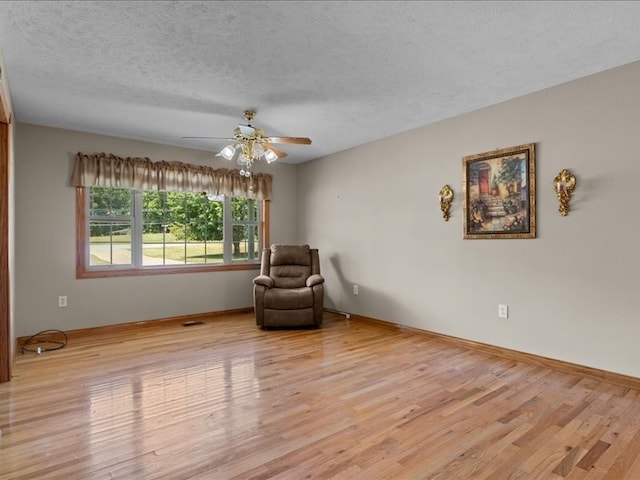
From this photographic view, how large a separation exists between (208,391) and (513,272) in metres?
2.91

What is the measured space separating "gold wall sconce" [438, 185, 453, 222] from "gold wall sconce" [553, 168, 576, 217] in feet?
3.45

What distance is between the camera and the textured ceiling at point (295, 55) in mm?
2189

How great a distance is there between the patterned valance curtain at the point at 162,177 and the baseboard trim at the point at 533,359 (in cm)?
294

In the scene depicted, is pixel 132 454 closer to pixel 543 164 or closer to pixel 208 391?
pixel 208 391

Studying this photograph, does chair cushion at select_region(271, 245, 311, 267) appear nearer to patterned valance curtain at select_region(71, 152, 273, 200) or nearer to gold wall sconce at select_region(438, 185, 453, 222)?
patterned valance curtain at select_region(71, 152, 273, 200)

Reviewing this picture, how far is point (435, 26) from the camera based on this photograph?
7.66ft

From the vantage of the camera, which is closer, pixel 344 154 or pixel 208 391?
pixel 208 391

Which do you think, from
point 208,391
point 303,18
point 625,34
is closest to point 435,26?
point 303,18

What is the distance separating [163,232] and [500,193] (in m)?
4.23

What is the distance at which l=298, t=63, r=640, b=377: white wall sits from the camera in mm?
2916

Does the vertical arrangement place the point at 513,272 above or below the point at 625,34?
below

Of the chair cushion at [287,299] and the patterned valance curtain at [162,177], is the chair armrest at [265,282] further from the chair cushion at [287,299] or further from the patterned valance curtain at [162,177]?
the patterned valance curtain at [162,177]

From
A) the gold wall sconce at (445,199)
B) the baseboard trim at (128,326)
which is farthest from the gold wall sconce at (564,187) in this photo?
the baseboard trim at (128,326)

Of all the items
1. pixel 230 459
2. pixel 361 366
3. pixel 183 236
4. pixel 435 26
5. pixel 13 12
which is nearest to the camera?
pixel 230 459
